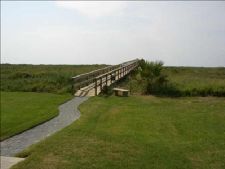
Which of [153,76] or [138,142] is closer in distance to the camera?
[138,142]

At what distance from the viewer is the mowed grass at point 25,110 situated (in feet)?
41.7

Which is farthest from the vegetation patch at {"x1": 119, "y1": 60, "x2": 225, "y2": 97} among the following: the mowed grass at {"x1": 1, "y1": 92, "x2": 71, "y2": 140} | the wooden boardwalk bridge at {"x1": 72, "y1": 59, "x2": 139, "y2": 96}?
the mowed grass at {"x1": 1, "y1": 92, "x2": 71, "y2": 140}

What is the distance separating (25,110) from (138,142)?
761 cm

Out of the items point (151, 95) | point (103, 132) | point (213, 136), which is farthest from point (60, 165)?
point (151, 95)

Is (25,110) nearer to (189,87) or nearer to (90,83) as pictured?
(189,87)

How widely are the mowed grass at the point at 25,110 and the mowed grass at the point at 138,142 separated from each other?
74.3 inches

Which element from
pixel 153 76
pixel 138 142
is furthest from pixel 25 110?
pixel 138 142

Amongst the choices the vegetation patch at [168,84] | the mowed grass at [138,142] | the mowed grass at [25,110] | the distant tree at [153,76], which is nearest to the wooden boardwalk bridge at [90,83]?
the mowed grass at [25,110]

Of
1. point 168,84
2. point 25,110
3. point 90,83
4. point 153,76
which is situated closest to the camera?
point 25,110

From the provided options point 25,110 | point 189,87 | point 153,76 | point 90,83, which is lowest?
point 25,110

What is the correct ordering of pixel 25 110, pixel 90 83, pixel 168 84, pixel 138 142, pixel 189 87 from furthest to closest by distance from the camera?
pixel 90 83
pixel 168 84
pixel 189 87
pixel 25 110
pixel 138 142

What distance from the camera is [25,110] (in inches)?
611

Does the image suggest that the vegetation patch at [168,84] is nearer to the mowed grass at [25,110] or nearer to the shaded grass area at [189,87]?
the shaded grass area at [189,87]

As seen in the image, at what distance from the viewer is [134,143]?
9.02 m
